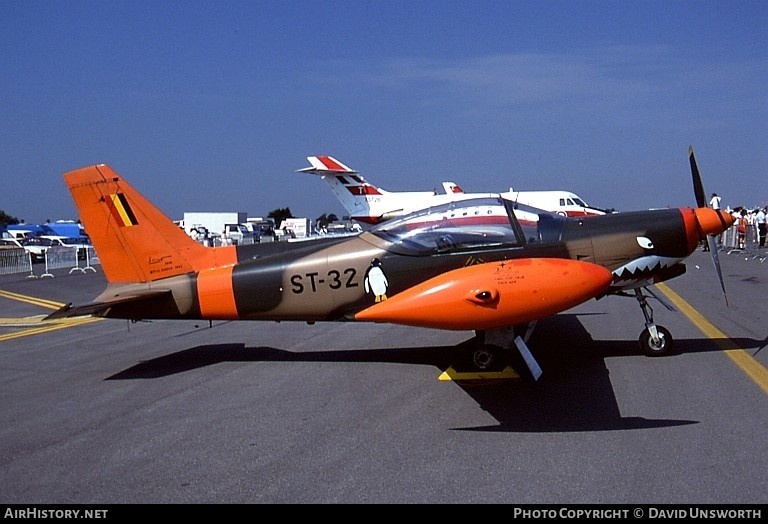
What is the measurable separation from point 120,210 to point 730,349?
7.90 metres

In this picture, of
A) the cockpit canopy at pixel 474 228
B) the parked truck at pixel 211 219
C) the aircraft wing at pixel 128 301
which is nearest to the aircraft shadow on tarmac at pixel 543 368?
the aircraft wing at pixel 128 301

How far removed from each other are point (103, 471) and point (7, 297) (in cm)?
1581

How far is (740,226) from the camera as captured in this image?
28.9 metres

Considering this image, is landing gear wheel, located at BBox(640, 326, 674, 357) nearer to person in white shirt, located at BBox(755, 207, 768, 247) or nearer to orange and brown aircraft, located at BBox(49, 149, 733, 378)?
orange and brown aircraft, located at BBox(49, 149, 733, 378)

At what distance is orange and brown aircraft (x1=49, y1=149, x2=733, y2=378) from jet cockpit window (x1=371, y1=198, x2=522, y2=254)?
1 centimetres

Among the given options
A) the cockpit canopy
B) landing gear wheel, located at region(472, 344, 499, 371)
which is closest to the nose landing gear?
the cockpit canopy

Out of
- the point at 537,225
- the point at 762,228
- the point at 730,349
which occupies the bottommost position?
the point at 762,228

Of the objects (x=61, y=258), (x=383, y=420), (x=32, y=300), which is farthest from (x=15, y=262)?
(x=383, y=420)

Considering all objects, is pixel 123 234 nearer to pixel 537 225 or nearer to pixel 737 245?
pixel 537 225

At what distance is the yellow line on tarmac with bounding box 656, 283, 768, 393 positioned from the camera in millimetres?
6992

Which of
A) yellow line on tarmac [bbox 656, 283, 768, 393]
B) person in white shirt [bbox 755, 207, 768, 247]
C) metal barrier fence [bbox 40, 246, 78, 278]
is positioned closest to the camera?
yellow line on tarmac [bbox 656, 283, 768, 393]

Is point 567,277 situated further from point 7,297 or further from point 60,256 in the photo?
point 60,256

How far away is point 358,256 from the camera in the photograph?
7.94 metres
